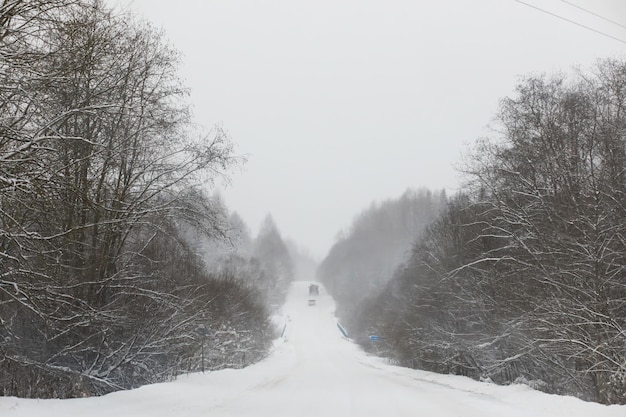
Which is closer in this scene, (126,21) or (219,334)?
(126,21)

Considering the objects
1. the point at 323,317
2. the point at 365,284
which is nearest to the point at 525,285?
the point at 323,317

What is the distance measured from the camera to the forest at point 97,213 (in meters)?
8.16

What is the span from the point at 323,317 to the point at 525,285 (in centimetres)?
7563

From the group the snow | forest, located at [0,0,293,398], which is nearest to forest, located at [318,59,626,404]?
the snow

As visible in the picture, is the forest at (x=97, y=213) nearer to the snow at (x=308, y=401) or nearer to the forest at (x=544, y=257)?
the snow at (x=308, y=401)

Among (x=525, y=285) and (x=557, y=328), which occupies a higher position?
(x=525, y=285)

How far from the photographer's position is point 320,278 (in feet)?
562

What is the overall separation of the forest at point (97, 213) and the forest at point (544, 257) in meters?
10.2

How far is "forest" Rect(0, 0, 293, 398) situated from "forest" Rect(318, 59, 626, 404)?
402 inches

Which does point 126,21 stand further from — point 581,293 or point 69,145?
point 581,293

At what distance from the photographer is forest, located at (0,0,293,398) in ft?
26.8

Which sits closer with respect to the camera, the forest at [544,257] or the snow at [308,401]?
the snow at [308,401]

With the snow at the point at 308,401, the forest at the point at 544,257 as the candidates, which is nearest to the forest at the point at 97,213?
the snow at the point at 308,401

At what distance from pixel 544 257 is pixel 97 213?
1416cm
